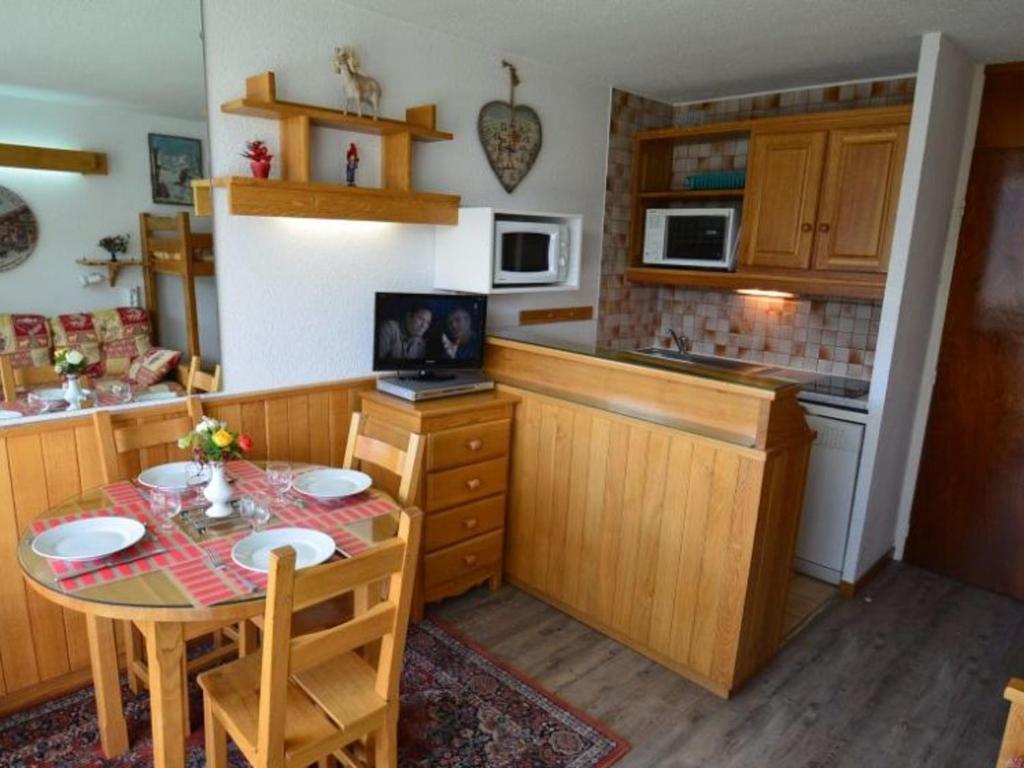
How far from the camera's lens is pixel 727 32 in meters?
2.83

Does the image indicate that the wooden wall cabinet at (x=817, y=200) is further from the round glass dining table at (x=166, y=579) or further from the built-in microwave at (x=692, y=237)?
the round glass dining table at (x=166, y=579)

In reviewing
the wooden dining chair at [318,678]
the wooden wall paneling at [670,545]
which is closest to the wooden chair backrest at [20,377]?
the wooden dining chair at [318,678]

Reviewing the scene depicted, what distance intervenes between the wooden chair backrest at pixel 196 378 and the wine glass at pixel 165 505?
544 millimetres

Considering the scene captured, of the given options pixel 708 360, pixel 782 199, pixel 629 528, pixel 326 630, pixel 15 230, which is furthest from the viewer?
pixel 708 360

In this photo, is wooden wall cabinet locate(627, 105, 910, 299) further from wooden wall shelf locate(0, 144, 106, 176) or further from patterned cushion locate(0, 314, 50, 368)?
patterned cushion locate(0, 314, 50, 368)

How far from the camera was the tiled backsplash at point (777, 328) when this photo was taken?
3.62 meters

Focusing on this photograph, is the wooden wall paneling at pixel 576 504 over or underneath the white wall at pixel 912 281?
underneath

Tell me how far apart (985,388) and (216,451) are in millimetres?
3384

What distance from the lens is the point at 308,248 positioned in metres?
2.75

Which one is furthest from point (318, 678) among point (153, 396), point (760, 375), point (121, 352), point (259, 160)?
point (760, 375)

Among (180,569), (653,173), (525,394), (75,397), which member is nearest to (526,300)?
(525,394)

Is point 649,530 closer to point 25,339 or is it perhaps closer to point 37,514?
point 37,514

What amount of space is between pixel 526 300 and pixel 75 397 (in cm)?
209

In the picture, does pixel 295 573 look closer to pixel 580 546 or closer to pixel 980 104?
pixel 580 546
